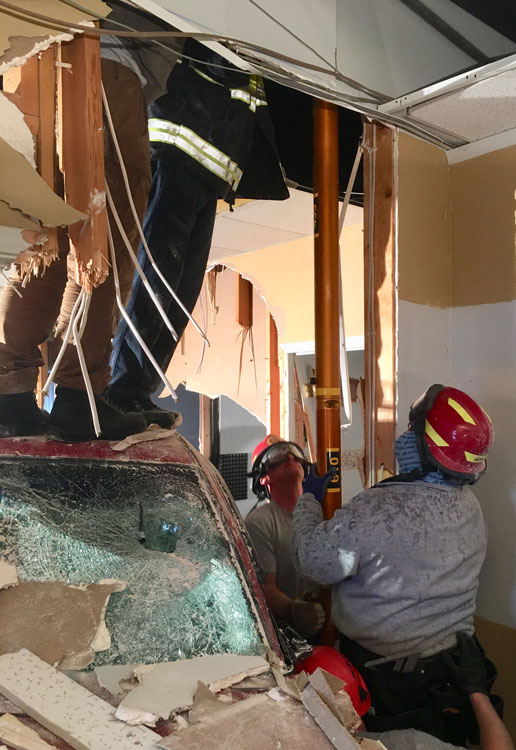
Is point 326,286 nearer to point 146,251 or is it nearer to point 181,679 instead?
point 146,251

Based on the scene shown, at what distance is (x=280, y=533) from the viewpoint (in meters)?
2.14

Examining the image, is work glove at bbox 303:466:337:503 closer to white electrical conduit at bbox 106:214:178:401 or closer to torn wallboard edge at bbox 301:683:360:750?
white electrical conduit at bbox 106:214:178:401

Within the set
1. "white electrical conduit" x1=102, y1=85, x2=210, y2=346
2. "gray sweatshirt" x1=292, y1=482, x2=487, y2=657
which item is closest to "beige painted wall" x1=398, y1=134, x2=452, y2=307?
"gray sweatshirt" x1=292, y1=482, x2=487, y2=657

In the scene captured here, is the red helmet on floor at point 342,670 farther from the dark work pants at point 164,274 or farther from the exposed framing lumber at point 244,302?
the exposed framing lumber at point 244,302

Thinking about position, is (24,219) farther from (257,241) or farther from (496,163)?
(496,163)

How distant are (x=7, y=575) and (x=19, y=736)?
329 millimetres

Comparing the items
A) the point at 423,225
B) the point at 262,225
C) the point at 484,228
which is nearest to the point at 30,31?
the point at 262,225

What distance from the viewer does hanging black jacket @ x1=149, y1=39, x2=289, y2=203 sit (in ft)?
5.35

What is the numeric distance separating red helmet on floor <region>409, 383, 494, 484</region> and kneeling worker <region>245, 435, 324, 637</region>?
469 millimetres

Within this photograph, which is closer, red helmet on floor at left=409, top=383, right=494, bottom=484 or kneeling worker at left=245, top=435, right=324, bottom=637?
red helmet on floor at left=409, top=383, right=494, bottom=484

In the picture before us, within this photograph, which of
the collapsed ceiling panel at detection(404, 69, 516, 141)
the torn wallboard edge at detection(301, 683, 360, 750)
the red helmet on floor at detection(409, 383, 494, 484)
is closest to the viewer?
the torn wallboard edge at detection(301, 683, 360, 750)

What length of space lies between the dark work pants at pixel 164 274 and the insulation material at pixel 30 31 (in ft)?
1.18

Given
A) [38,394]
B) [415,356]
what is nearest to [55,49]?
[38,394]

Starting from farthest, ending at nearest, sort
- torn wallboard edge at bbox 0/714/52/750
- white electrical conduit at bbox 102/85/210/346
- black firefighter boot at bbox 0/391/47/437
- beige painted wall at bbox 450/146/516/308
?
beige painted wall at bbox 450/146/516/308 < white electrical conduit at bbox 102/85/210/346 < black firefighter boot at bbox 0/391/47/437 < torn wallboard edge at bbox 0/714/52/750
